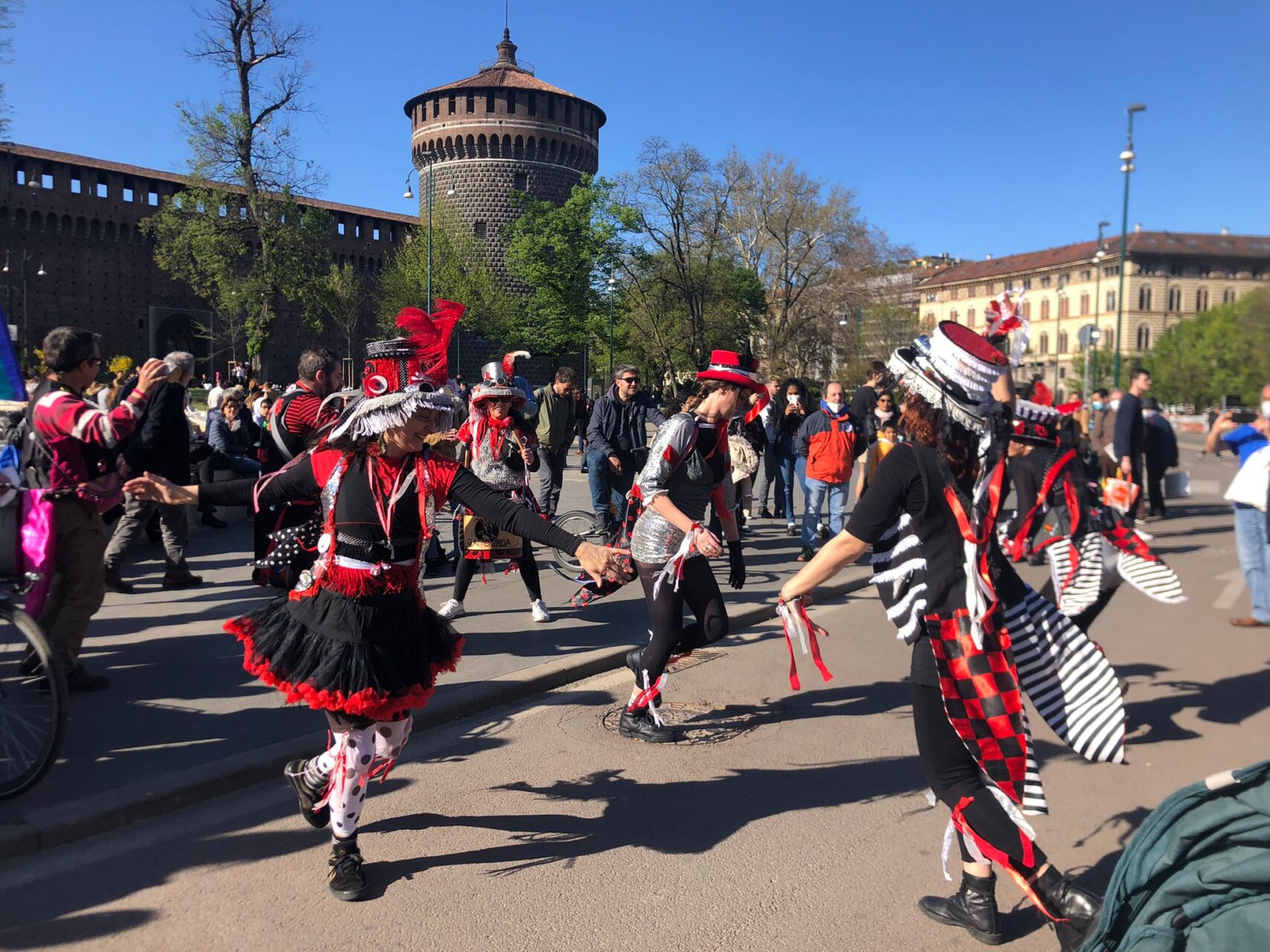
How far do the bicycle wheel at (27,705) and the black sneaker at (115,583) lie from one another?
150 inches

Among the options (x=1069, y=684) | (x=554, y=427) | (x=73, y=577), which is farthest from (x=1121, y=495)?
(x=554, y=427)

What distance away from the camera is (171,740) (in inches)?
189

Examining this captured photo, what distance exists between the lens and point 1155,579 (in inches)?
166

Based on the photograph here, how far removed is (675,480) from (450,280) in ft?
146

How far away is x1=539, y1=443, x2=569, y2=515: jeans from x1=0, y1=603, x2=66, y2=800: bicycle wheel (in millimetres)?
6789

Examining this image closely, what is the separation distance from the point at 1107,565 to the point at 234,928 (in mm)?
4318

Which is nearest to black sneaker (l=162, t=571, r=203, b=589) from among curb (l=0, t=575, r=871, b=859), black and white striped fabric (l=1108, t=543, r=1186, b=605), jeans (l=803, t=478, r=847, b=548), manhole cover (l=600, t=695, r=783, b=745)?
curb (l=0, t=575, r=871, b=859)

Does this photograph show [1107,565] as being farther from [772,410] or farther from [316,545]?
[772,410]

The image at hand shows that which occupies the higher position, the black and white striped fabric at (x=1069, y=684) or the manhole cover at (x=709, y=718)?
the black and white striped fabric at (x=1069, y=684)

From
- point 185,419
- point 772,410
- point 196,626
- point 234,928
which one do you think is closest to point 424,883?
point 234,928

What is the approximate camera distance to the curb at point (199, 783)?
150 inches

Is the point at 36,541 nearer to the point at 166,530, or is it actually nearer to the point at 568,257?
the point at 166,530

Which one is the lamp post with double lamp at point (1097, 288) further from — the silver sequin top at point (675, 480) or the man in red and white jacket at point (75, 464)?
the man in red and white jacket at point (75, 464)

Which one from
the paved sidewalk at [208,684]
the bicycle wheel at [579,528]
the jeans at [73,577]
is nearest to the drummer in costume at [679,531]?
the paved sidewalk at [208,684]
